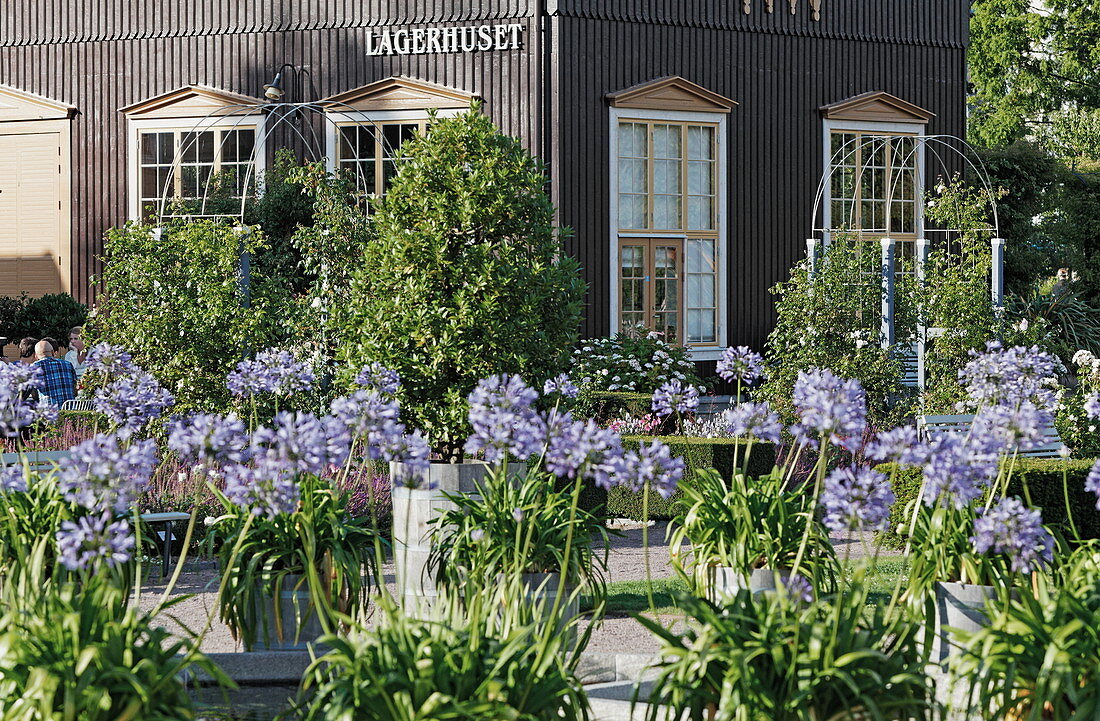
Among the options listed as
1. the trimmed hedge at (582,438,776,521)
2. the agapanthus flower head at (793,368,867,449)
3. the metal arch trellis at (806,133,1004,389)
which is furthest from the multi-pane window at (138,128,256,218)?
the agapanthus flower head at (793,368,867,449)

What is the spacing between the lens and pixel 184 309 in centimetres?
1145

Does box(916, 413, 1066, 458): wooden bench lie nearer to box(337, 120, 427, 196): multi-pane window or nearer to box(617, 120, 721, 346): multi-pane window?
box(617, 120, 721, 346): multi-pane window

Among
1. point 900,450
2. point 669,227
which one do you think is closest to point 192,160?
point 669,227

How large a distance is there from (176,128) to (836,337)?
9.02m

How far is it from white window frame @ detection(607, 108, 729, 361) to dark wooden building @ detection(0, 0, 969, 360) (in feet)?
0.08

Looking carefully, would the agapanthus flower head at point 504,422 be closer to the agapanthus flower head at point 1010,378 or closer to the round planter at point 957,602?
the round planter at point 957,602

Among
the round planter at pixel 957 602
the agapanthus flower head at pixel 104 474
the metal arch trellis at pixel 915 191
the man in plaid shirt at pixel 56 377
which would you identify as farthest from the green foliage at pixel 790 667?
the metal arch trellis at pixel 915 191

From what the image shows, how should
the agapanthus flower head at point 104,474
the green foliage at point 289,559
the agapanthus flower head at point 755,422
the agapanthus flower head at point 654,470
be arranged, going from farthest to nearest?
the green foliage at point 289,559 → the agapanthus flower head at point 755,422 → the agapanthus flower head at point 654,470 → the agapanthus flower head at point 104,474

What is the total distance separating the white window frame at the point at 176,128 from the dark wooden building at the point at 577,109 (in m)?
0.04

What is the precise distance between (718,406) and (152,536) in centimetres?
1014

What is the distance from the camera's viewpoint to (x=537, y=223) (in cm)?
802

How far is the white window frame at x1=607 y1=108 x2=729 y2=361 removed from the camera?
1758cm

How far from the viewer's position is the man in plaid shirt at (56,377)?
13.2 metres

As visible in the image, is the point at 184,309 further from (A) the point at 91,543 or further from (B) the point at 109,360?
(A) the point at 91,543
